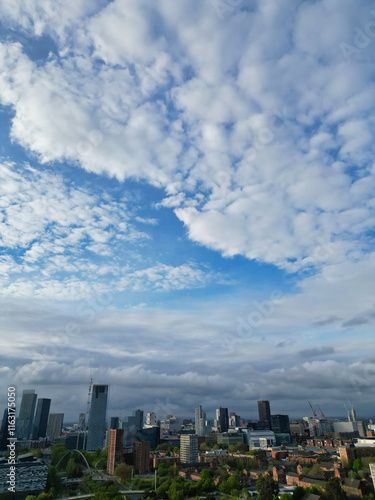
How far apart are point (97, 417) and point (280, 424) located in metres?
84.5

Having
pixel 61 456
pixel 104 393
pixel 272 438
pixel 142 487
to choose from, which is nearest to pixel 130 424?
pixel 104 393

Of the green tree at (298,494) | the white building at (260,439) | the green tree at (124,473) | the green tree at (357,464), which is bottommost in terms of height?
the white building at (260,439)

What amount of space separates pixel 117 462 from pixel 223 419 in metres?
131

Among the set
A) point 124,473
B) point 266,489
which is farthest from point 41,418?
point 266,489

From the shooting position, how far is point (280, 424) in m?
153

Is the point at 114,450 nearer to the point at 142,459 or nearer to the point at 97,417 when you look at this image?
the point at 142,459

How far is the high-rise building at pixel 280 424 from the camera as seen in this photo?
151500 mm

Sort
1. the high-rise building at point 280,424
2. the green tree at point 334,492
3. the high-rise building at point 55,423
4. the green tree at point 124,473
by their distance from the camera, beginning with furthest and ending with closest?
the high-rise building at point 55,423
the high-rise building at point 280,424
the green tree at point 124,473
the green tree at point 334,492

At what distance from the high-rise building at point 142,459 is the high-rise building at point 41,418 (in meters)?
103

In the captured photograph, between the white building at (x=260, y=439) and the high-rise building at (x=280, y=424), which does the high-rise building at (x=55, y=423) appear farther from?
the high-rise building at (x=280, y=424)

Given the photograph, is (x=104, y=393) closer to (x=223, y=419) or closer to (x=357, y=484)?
(x=223, y=419)

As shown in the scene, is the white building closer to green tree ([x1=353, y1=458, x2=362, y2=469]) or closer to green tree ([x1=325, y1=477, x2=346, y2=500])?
green tree ([x1=353, y1=458, x2=362, y2=469])

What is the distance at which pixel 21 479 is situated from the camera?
1730 inches

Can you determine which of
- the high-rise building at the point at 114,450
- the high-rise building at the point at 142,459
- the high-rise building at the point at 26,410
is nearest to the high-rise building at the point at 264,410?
the high-rise building at the point at 26,410
